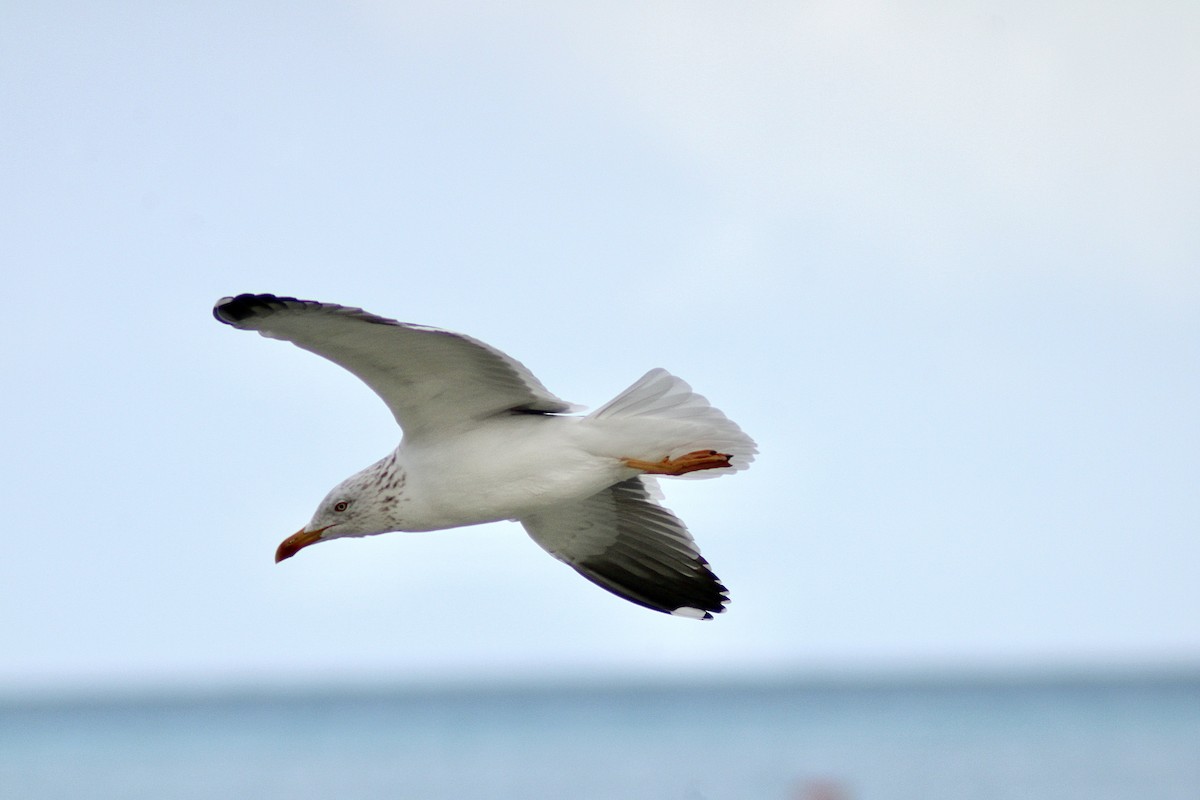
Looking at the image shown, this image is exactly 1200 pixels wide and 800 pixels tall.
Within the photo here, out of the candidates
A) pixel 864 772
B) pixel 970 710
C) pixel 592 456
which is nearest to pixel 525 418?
pixel 592 456

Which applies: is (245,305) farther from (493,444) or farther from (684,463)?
(684,463)

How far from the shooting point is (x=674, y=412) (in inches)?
258

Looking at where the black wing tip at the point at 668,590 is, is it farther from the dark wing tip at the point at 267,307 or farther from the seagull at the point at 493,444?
the dark wing tip at the point at 267,307

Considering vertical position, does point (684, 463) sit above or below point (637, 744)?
below

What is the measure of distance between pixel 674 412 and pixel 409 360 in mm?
1047

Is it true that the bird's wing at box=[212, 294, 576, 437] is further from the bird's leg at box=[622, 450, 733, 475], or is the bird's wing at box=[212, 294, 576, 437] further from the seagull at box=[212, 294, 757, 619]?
the bird's leg at box=[622, 450, 733, 475]

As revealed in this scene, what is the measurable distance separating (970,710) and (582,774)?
327cm

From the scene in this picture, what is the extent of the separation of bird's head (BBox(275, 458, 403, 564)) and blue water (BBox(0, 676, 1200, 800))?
703 cm

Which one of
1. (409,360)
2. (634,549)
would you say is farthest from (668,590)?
(409,360)

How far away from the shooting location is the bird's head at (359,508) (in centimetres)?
654

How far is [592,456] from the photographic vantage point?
647cm

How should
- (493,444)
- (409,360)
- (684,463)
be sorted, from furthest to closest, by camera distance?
(684,463), (493,444), (409,360)

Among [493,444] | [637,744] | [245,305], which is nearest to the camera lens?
[245,305]

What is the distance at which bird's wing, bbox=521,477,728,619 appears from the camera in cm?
720
